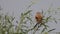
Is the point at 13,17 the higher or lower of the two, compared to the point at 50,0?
lower

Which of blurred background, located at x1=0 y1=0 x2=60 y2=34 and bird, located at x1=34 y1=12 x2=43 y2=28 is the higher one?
blurred background, located at x1=0 y1=0 x2=60 y2=34

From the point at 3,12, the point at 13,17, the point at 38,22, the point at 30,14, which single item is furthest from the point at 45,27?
→ the point at 3,12

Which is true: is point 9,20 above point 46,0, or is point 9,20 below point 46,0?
below

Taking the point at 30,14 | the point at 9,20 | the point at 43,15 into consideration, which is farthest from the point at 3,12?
the point at 43,15

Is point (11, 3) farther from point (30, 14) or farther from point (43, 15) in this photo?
A: point (43, 15)

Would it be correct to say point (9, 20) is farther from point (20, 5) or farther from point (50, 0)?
point (50, 0)

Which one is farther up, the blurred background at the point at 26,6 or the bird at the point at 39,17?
the blurred background at the point at 26,6

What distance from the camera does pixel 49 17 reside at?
1.18 m

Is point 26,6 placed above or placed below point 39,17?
above

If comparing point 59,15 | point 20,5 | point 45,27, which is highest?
point 20,5

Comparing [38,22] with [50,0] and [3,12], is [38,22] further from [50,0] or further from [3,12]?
[3,12]

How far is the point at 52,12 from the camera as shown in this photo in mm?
1188

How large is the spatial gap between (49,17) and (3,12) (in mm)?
448

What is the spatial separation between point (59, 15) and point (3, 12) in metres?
0.54
